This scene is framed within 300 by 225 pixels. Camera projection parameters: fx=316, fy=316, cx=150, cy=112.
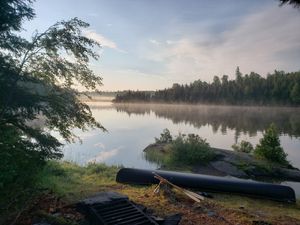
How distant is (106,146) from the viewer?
3044 centimetres

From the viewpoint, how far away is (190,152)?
19922 mm

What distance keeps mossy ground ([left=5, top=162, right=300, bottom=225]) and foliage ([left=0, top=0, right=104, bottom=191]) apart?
154 centimetres

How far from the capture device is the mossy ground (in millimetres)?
8672

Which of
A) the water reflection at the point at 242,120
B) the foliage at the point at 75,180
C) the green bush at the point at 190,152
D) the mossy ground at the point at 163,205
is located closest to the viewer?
the mossy ground at the point at 163,205

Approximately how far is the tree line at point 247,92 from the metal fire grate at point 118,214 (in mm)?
99697

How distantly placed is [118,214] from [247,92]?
402ft

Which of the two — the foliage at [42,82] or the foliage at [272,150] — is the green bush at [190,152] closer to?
the foliage at [272,150]

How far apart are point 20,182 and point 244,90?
126 m

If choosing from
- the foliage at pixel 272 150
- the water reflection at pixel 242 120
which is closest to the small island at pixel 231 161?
the foliage at pixel 272 150

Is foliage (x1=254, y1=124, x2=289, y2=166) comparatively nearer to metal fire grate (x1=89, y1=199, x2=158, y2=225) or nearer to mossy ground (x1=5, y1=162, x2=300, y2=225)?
mossy ground (x1=5, y1=162, x2=300, y2=225)

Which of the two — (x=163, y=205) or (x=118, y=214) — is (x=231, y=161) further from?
(x=118, y=214)

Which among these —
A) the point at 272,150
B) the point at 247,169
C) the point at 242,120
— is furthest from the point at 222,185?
the point at 242,120

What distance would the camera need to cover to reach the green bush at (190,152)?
19528 mm

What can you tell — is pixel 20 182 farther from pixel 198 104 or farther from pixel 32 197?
pixel 198 104
